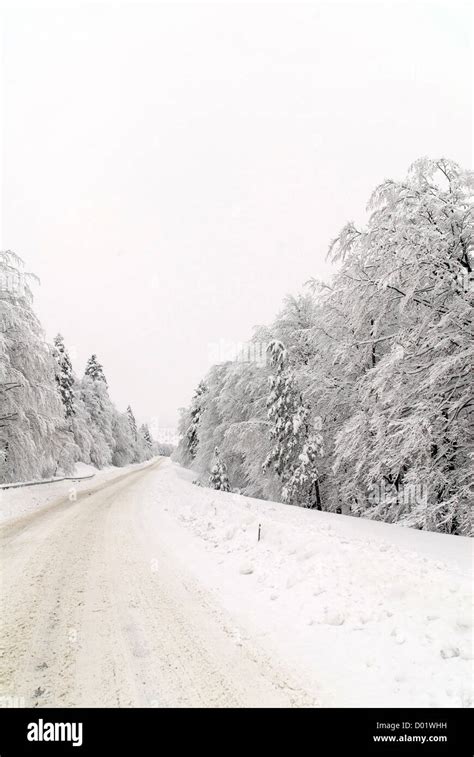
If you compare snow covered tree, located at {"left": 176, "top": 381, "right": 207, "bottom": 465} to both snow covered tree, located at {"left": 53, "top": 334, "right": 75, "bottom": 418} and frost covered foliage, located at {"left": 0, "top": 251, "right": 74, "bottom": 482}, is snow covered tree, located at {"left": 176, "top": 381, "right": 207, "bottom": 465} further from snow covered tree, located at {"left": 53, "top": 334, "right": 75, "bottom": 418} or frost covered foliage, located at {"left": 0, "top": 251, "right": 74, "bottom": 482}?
frost covered foliage, located at {"left": 0, "top": 251, "right": 74, "bottom": 482}

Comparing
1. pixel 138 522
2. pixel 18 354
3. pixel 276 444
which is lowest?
pixel 138 522

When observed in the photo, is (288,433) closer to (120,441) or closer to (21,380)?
(21,380)

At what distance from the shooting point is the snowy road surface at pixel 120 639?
3.30 metres

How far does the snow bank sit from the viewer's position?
137 inches

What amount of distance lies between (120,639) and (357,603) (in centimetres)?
283

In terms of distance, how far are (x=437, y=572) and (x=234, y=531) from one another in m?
5.34

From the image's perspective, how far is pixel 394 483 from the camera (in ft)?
38.0

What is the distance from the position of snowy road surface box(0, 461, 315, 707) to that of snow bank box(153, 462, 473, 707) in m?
0.38

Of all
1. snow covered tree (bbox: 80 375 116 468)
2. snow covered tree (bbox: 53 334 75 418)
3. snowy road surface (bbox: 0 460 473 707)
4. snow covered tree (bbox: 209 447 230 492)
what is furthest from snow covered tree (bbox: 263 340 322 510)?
snow covered tree (bbox: 80 375 116 468)

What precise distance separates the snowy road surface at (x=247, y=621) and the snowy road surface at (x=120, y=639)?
18 millimetres

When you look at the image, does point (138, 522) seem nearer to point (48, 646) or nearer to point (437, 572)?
point (48, 646)

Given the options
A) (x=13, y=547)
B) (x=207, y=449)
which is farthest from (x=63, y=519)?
(x=207, y=449)

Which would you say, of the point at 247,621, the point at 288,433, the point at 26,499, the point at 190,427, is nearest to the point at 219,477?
the point at 288,433
